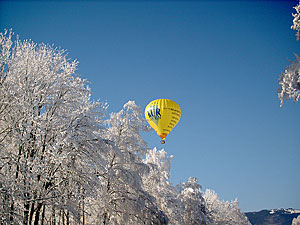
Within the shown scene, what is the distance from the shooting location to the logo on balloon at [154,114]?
31572 millimetres

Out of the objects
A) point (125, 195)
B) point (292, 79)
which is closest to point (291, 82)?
point (292, 79)

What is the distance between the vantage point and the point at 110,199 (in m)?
16.7

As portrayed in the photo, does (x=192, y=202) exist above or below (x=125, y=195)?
above

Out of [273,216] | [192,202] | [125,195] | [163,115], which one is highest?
[273,216]

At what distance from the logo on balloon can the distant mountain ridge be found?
117m

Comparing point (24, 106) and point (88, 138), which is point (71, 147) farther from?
point (24, 106)

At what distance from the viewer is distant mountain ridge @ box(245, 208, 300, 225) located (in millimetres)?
133000

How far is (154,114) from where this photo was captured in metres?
31.9

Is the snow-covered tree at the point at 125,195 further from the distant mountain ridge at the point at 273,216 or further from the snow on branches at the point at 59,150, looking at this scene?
the distant mountain ridge at the point at 273,216

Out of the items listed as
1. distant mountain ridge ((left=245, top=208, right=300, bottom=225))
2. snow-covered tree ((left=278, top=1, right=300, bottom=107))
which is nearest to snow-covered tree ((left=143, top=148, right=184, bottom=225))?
snow-covered tree ((left=278, top=1, right=300, bottom=107))

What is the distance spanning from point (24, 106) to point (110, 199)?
7841 millimetres

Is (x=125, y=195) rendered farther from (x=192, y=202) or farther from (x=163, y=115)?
(x=163, y=115)

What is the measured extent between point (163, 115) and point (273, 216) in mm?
129920

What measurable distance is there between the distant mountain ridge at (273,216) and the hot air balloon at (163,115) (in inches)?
4582
